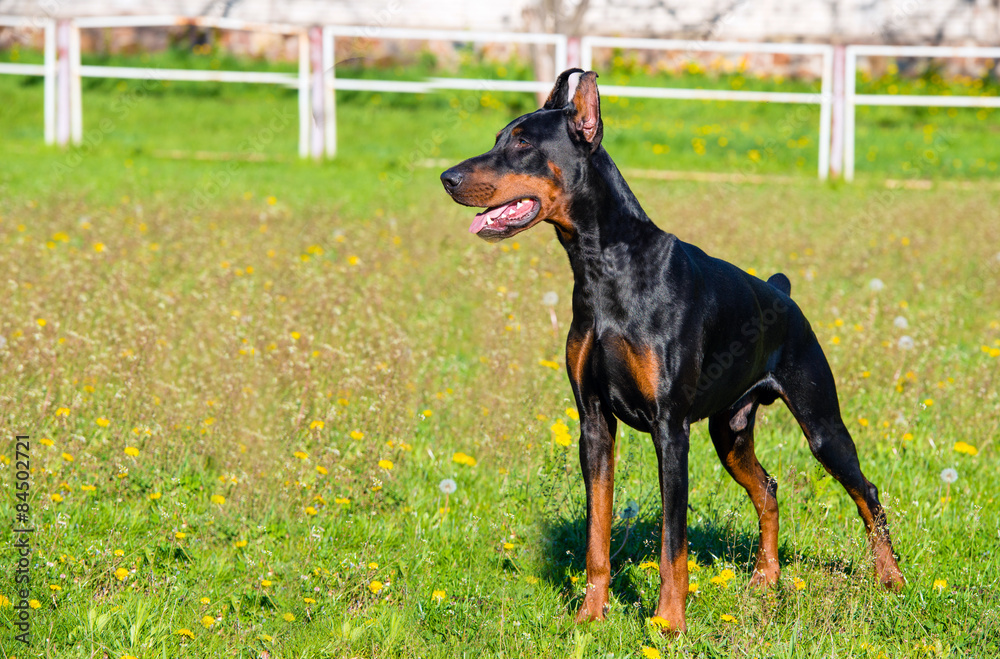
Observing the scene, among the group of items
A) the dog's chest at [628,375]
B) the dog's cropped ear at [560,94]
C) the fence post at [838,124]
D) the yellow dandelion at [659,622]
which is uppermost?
the fence post at [838,124]

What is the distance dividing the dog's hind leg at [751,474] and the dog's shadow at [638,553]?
0.07 meters

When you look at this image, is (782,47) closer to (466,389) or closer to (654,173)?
(654,173)

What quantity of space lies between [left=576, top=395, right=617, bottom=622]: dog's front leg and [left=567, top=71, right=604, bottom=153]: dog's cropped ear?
2.64 feet

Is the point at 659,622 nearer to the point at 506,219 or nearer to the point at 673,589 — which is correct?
the point at 673,589

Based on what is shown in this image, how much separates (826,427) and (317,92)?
1004 cm

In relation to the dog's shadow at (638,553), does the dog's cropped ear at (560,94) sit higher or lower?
higher

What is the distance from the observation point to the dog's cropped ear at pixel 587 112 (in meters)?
2.90

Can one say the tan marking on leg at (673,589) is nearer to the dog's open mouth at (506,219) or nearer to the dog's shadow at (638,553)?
the dog's shadow at (638,553)

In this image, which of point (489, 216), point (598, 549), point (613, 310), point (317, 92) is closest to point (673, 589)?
point (598, 549)

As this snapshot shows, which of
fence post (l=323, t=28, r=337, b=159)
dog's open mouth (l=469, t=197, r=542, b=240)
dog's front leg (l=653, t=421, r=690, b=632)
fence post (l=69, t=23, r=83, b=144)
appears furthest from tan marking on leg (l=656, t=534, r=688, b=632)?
fence post (l=69, t=23, r=83, b=144)

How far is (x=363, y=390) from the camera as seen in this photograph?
4.66 metres

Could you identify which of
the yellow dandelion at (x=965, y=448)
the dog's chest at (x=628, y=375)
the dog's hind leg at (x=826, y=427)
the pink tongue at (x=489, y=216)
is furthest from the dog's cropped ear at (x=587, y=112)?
the yellow dandelion at (x=965, y=448)

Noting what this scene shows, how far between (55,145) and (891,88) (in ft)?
39.8

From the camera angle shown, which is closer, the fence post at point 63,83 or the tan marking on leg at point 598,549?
the tan marking on leg at point 598,549
